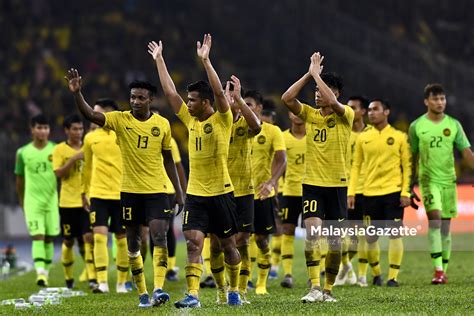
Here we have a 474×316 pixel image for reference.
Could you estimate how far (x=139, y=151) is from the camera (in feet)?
41.4

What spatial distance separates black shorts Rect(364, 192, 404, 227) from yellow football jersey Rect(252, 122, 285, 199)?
174 centimetres

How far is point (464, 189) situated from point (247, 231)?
57.4ft

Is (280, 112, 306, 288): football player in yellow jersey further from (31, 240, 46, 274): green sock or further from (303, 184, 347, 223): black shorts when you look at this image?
(31, 240, 46, 274): green sock

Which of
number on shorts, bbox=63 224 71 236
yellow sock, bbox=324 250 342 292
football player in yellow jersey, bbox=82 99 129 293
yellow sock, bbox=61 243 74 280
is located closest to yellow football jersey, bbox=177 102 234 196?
yellow sock, bbox=324 250 342 292

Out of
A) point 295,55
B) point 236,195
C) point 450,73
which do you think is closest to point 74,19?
point 295,55

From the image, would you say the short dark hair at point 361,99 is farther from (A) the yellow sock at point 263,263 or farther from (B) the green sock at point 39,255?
(B) the green sock at point 39,255

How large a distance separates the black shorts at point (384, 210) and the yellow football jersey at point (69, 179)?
474cm

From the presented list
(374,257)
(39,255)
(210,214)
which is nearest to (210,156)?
(210,214)

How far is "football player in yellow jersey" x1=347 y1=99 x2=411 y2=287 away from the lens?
1591 cm

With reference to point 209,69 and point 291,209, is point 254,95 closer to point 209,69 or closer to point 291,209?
point 291,209

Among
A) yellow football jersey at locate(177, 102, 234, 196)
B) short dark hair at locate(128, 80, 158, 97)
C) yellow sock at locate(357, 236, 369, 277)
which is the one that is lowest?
yellow sock at locate(357, 236, 369, 277)

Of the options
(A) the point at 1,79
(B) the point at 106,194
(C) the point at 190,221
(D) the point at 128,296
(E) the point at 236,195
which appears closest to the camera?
(C) the point at 190,221

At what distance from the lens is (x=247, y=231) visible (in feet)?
43.5

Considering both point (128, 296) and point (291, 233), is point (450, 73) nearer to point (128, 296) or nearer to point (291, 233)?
point (291, 233)
